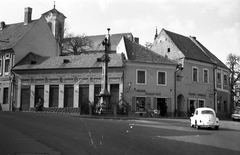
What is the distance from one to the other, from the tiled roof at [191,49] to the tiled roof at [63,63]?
10467 millimetres

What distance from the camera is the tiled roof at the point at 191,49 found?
43969mm

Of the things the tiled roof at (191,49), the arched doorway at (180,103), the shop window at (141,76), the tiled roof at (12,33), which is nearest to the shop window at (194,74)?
the tiled roof at (191,49)

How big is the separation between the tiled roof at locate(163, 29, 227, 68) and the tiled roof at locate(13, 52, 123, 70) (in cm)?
1047

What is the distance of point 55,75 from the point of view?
132 ft

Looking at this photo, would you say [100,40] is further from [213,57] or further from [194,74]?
[194,74]

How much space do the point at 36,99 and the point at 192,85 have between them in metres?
21.5

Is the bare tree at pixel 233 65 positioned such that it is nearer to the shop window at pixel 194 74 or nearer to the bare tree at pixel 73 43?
the shop window at pixel 194 74

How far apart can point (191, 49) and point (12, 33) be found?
28.0 meters

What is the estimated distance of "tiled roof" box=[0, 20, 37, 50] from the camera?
147 ft

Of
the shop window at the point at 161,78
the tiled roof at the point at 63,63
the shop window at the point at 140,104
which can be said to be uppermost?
the tiled roof at the point at 63,63

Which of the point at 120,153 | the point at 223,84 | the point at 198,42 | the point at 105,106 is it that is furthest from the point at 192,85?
the point at 120,153

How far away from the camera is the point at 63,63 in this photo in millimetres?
41094

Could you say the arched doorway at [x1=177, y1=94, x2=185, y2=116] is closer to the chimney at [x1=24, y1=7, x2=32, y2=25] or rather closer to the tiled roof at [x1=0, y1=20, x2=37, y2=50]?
the tiled roof at [x1=0, y1=20, x2=37, y2=50]

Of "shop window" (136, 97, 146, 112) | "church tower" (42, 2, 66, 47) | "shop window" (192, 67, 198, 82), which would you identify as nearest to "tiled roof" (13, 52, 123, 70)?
"shop window" (136, 97, 146, 112)
